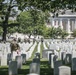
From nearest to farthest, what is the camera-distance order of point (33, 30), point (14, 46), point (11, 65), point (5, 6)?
point (11, 65)
point (14, 46)
point (5, 6)
point (33, 30)

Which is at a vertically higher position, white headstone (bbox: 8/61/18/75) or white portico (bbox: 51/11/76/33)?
white portico (bbox: 51/11/76/33)

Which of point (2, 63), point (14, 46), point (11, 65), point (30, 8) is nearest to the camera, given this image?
point (11, 65)

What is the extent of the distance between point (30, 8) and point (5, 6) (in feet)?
13.7

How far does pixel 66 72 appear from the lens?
1136 centimetres

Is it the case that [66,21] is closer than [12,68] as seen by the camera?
No

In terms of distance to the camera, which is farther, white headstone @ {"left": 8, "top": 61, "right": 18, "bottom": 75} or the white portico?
the white portico

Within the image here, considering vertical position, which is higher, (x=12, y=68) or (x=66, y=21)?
(x=66, y=21)

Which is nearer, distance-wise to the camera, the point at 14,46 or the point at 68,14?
the point at 14,46

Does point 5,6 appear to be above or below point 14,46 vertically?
above

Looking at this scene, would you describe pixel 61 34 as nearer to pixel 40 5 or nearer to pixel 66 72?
pixel 40 5

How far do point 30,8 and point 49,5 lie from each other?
838 inches

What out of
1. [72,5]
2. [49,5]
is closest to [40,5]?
[49,5]

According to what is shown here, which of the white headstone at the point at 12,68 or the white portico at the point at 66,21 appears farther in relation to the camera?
the white portico at the point at 66,21

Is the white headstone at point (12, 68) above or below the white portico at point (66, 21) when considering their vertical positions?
below
